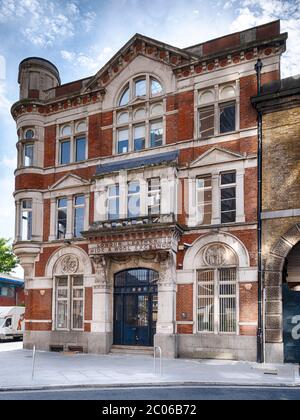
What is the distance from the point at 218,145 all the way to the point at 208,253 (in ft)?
16.1

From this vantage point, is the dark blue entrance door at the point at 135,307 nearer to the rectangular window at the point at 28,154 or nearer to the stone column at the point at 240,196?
the stone column at the point at 240,196

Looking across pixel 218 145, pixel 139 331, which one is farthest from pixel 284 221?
pixel 139 331

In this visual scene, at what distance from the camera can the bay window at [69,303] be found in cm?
2328

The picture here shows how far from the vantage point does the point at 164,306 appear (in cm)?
2023

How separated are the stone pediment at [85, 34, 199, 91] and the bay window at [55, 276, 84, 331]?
34.3 feet

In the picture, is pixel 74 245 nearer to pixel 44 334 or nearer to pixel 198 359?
pixel 44 334

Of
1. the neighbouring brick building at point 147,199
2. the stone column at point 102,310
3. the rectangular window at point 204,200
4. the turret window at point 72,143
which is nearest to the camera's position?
the neighbouring brick building at point 147,199

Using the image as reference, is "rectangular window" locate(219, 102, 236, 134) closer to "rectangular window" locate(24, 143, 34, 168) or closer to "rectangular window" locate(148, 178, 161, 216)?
"rectangular window" locate(148, 178, 161, 216)

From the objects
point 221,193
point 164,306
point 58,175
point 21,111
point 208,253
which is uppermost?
point 21,111

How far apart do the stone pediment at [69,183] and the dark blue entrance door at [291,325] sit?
37.9 ft

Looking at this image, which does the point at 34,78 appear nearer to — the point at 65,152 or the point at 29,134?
the point at 29,134

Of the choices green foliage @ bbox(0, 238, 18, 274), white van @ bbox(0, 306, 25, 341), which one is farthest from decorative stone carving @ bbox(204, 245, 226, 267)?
green foliage @ bbox(0, 238, 18, 274)

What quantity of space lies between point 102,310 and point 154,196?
19.6 ft

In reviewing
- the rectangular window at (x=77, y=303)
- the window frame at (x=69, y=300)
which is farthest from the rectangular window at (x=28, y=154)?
the rectangular window at (x=77, y=303)
